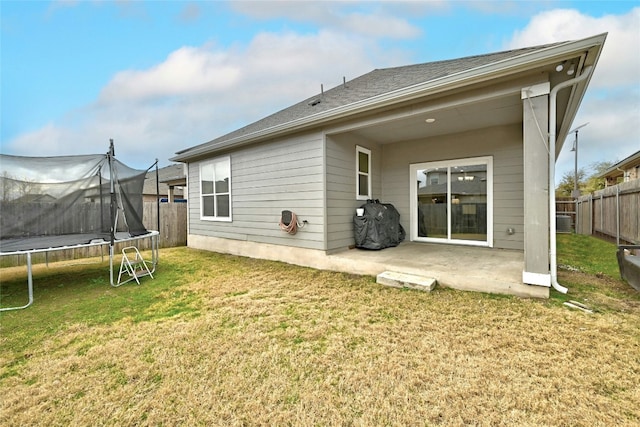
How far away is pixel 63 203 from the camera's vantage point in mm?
3969

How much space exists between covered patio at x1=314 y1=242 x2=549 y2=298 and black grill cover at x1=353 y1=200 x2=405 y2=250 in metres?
0.18

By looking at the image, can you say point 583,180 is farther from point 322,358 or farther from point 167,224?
point 167,224

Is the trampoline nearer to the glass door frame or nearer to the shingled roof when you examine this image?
the shingled roof

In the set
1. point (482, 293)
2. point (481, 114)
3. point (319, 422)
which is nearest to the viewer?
point (319, 422)

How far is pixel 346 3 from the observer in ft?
24.0

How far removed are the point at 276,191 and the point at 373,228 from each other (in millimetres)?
2190

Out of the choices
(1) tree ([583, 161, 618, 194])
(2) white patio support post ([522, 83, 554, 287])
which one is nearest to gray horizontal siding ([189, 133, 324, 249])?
(2) white patio support post ([522, 83, 554, 287])

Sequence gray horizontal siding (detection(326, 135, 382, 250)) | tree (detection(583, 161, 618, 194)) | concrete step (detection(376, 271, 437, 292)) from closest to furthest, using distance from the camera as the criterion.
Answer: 1. concrete step (detection(376, 271, 437, 292))
2. gray horizontal siding (detection(326, 135, 382, 250))
3. tree (detection(583, 161, 618, 194))

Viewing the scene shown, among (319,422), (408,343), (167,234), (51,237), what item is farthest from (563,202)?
(51,237)

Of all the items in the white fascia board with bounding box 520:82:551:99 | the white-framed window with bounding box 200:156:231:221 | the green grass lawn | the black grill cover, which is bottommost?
the green grass lawn

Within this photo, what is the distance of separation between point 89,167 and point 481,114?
6326mm

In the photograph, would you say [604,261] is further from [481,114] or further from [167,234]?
[167,234]

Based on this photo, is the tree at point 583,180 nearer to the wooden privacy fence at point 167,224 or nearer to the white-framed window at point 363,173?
the white-framed window at point 363,173

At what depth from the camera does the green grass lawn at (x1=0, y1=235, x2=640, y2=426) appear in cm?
153
